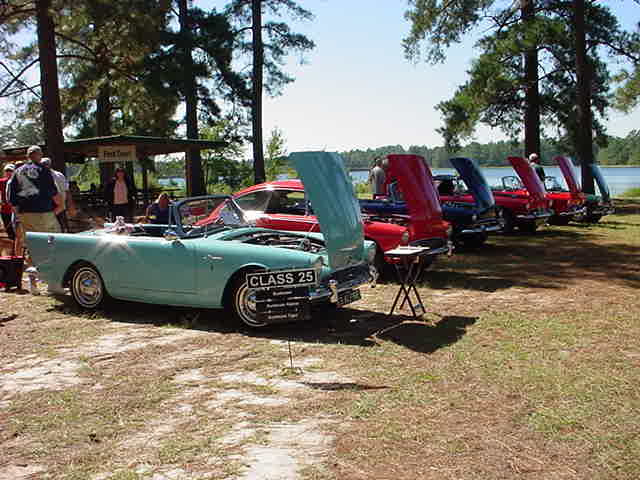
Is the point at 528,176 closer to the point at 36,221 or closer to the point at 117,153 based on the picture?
the point at 36,221

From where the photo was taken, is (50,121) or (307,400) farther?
(50,121)

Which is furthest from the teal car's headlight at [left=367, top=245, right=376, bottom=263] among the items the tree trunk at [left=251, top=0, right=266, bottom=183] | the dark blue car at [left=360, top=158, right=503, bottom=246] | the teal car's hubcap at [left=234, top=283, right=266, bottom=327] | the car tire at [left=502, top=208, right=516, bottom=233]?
the tree trunk at [left=251, top=0, right=266, bottom=183]

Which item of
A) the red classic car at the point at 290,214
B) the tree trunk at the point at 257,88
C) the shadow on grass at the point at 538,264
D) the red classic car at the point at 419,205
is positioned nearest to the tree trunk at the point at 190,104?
the tree trunk at the point at 257,88

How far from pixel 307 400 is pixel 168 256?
294 centimetres

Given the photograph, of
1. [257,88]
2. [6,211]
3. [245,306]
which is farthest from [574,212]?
[257,88]

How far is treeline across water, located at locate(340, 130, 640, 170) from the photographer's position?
66.6 ft

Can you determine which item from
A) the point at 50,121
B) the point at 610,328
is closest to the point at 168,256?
the point at 610,328

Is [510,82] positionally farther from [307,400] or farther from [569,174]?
[307,400]

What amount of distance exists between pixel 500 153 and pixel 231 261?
113 ft

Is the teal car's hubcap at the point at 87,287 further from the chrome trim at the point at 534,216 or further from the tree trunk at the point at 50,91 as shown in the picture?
the tree trunk at the point at 50,91

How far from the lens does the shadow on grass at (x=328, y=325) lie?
6.33m

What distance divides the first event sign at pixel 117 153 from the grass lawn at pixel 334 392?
39.4ft

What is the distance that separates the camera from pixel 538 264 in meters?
10.8

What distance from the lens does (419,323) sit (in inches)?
274
